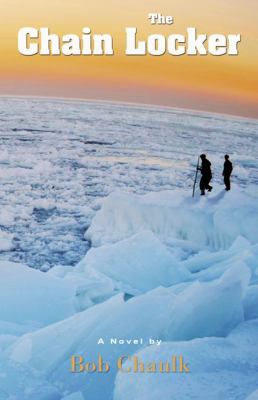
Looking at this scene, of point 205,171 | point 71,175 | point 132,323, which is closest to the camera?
point 132,323

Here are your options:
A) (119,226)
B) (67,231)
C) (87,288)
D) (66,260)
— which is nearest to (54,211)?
(67,231)

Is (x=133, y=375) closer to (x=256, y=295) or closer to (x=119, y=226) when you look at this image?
(x=256, y=295)

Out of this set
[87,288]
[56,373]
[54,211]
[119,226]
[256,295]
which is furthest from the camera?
[54,211]

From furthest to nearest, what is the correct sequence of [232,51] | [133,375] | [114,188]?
1. [114,188]
2. [232,51]
3. [133,375]

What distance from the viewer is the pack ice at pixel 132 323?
308 centimetres

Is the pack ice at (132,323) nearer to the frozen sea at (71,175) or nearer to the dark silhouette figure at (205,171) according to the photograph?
the frozen sea at (71,175)

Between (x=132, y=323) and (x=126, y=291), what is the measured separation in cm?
120

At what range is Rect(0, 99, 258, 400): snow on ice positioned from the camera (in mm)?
3182

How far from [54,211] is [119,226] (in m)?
1.71

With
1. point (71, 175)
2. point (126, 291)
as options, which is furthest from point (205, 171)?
point (71, 175)

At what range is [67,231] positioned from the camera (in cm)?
742

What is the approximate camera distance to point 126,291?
4977mm

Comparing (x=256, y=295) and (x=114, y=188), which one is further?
(x=114, y=188)

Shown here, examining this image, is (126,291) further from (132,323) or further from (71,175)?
(71,175)
